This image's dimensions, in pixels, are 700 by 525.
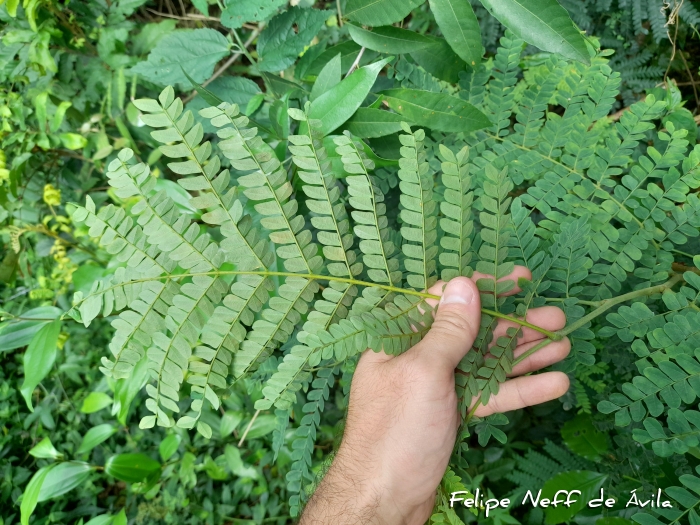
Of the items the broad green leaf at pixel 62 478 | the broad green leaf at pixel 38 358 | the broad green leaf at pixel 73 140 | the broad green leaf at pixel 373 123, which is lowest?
the broad green leaf at pixel 62 478

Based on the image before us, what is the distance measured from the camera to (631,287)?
146 centimetres

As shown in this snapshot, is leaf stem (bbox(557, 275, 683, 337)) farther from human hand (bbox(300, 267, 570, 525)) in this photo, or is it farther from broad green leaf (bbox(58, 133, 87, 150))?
broad green leaf (bbox(58, 133, 87, 150))

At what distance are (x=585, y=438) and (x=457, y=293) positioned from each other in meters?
1.12

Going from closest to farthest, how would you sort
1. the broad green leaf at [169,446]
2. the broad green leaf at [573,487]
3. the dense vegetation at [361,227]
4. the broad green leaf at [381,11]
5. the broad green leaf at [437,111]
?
the dense vegetation at [361,227], the broad green leaf at [381,11], the broad green leaf at [437,111], the broad green leaf at [573,487], the broad green leaf at [169,446]

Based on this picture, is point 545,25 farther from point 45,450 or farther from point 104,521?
point 45,450

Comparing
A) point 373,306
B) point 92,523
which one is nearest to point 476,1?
point 373,306

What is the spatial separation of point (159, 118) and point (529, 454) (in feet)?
5.85

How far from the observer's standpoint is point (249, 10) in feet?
4.26

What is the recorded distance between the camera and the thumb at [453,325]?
3.45 ft

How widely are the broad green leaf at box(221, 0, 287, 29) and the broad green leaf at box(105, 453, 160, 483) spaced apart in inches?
74.5

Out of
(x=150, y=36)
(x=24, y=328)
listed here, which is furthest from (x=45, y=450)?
(x=150, y=36)

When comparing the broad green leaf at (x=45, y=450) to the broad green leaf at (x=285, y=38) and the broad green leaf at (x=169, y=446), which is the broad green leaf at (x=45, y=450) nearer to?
the broad green leaf at (x=169, y=446)

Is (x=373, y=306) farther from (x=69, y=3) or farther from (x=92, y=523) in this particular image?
(x=69, y=3)

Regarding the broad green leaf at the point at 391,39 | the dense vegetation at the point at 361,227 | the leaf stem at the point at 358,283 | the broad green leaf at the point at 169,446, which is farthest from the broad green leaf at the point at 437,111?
the broad green leaf at the point at 169,446
